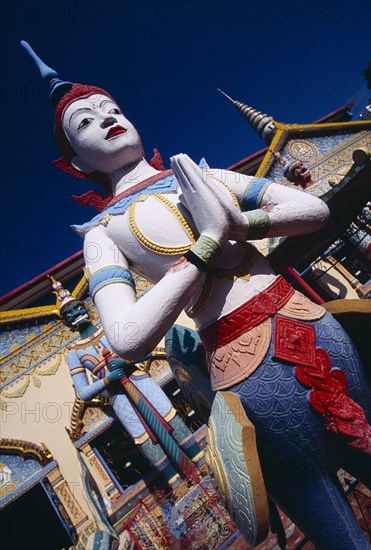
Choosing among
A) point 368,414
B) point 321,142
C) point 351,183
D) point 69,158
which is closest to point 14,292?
point 69,158

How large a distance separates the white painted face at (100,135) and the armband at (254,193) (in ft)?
2.96

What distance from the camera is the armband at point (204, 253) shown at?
165 cm

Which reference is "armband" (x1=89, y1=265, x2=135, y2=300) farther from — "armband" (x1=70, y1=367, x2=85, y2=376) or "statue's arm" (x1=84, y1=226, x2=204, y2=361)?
"armband" (x1=70, y1=367, x2=85, y2=376)

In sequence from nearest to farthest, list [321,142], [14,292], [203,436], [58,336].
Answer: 1. [203,436]
2. [58,336]
3. [14,292]
4. [321,142]

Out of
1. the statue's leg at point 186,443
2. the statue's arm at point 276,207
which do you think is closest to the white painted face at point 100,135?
the statue's arm at point 276,207

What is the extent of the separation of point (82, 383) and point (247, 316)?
13.7ft

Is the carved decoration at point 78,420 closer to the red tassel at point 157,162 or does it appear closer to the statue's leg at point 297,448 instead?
the red tassel at point 157,162

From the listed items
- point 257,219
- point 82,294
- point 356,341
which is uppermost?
point 82,294

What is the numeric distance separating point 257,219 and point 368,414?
113 centimetres

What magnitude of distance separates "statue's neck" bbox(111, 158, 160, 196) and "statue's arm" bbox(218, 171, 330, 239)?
1.93ft

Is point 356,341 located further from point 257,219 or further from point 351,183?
point 351,183

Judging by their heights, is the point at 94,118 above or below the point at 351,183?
above

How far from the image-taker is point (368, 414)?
1711mm

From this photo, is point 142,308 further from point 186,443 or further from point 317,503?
point 186,443
